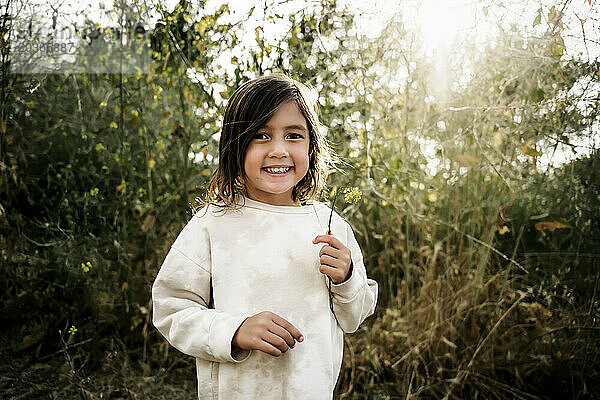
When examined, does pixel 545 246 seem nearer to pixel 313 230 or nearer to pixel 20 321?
pixel 313 230

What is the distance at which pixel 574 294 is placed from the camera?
2.63 metres

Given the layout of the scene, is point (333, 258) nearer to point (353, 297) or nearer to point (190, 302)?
point (353, 297)

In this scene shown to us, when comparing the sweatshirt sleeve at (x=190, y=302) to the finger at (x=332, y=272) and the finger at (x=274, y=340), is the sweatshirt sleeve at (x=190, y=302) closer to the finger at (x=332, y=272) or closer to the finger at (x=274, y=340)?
the finger at (x=274, y=340)

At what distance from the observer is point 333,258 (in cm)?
133

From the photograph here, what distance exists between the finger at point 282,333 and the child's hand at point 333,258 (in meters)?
0.14

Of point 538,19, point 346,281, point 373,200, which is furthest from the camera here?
point 373,200

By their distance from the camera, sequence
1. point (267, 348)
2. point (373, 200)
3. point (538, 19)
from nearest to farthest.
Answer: point (267, 348) → point (538, 19) → point (373, 200)

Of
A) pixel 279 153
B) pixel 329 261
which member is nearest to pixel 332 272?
pixel 329 261

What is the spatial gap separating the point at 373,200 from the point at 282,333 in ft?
5.15

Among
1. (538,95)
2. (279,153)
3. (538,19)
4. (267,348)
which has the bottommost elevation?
(267,348)

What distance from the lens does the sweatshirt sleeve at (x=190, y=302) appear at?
4.35ft

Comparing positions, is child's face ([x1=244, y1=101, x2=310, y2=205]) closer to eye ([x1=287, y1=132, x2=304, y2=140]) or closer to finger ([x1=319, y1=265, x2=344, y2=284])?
eye ([x1=287, y1=132, x2=304, y2=140])

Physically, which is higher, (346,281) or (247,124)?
(247,124)

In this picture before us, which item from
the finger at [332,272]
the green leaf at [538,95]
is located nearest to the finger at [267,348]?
the finger at [332,272]
